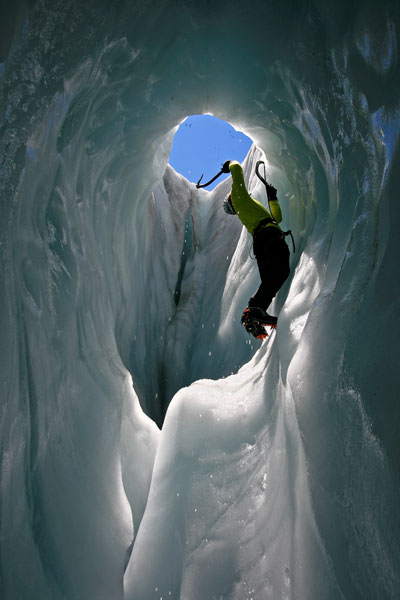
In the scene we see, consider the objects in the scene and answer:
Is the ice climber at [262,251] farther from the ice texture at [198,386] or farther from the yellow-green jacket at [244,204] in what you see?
the ice texture at [198,386]

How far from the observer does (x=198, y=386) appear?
3.25m

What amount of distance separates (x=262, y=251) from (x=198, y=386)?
1337 mm

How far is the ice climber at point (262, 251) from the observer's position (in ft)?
10.3

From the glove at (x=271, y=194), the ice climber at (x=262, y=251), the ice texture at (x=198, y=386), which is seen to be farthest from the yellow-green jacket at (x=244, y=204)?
the ice texture at (x=198, y=386)

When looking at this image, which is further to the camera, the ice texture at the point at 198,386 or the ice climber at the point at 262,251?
the ice climber at the point at 262,251

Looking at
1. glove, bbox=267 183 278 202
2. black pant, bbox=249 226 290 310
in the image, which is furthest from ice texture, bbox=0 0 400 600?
glove, bbox=267 183 278 202

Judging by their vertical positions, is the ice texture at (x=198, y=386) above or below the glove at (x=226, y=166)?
below

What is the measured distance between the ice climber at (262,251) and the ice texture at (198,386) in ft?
1.24

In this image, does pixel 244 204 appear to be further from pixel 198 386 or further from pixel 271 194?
pixel 198 386

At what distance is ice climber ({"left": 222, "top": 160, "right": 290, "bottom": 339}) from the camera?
123 inches

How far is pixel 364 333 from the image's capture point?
1.15m

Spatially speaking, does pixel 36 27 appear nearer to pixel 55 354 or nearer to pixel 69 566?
pixel 55 354

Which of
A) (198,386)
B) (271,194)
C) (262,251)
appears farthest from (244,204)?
(198,386)

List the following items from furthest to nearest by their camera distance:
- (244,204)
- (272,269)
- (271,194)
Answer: (271,194) < (244,204) < (272,269)
